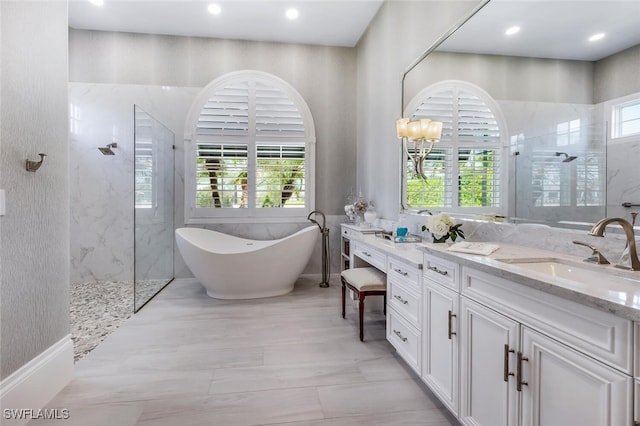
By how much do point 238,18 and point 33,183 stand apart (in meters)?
3.16

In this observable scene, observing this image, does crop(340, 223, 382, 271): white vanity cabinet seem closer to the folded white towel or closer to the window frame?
the folded white towel

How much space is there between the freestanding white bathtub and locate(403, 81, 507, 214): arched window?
141 centimetres

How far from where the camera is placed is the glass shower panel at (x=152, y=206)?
335 cm

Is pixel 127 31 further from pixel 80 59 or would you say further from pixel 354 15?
pixel 354 15

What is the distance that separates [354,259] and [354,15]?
9.42 feet

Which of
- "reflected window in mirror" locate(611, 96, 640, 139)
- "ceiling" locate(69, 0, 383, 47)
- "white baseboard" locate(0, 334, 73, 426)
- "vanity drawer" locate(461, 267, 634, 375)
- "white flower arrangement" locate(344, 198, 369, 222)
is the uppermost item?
"ceiling" locate(69, 0, 383, 47)

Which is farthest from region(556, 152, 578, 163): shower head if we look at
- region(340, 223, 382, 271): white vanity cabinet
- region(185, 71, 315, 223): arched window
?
region(185, 71, 315, 223): arched window

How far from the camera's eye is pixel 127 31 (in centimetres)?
418

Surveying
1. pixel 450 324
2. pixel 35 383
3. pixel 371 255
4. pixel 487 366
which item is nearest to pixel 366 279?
pixel 371 255

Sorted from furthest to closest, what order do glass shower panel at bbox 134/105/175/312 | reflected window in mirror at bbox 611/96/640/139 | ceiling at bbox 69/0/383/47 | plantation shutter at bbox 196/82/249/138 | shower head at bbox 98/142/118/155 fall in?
plantation shutter at bbox 196/82/249/138 < shower head at bbox 98/142/118/155 < ceiling at bbox 69/0/383/47 < glass shower panel at bbox 134/105/175/312 < reflected window in mirror at bbox 611/96/640/139

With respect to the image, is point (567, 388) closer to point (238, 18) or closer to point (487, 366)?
point (487, 366)

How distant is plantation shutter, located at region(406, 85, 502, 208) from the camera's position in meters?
2.05

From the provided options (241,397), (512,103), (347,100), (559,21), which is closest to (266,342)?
(241,397)

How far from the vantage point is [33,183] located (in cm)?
168
